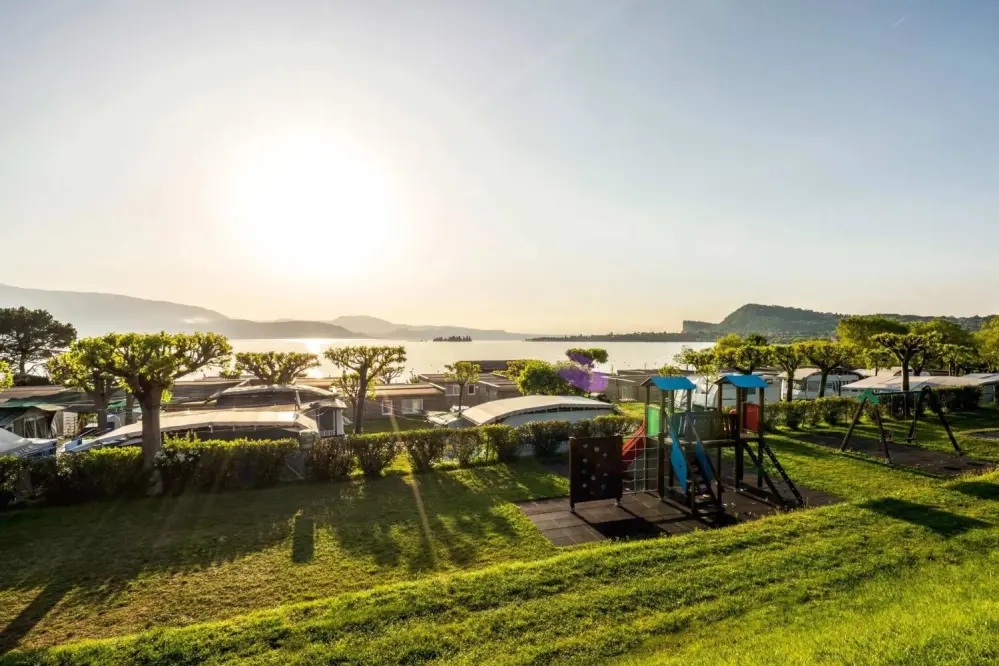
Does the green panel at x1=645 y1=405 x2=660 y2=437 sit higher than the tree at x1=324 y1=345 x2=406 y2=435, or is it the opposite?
the tree at x1=324 y1=345 x2=406 y2=435

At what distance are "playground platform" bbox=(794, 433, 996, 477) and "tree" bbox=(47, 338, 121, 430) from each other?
22.9 meters

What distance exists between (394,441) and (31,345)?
2226 inches

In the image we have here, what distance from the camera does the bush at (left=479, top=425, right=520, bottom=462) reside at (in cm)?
1711

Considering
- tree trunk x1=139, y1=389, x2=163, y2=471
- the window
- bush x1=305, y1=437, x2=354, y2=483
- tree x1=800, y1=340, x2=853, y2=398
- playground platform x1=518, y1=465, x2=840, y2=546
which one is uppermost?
tree x1=800, y1=340, x2=853, y2=398

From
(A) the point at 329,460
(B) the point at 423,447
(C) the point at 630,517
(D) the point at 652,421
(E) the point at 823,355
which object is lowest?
(C) the point at 630,517

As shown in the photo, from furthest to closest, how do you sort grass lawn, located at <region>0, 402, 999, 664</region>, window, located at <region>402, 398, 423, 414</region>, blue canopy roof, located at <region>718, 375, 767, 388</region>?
window, located at <region>402, 398, 423, 414</region> < blue canopy roof, located at <region>718, 375, 767, 388</region> < grass lawn, located at <region>0, 402, 999, 664</region>

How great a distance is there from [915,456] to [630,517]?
12.2 m

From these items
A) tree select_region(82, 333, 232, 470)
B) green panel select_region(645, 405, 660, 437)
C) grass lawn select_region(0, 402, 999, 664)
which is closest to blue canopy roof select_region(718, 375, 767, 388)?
green panel select_region(645, 405, 660, 437)

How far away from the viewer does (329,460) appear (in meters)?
14.8

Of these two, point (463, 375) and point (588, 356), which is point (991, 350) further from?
point (463, 375)

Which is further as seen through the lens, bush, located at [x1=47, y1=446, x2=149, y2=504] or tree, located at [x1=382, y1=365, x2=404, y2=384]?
tree, located at [x1=382, y1=365, x2=404, y2=384]

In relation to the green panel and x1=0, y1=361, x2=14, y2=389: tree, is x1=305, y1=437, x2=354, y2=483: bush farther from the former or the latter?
the green panel

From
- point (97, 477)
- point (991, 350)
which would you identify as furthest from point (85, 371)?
point (991, 350)

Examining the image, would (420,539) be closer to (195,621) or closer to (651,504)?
(195,621)
